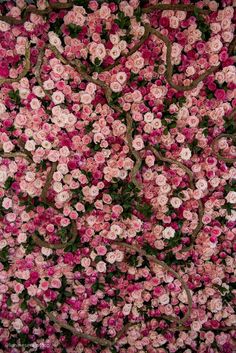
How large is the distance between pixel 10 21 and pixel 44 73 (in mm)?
308

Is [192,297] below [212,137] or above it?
below

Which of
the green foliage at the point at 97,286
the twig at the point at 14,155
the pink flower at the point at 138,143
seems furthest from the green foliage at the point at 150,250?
the twig at the point at 14,155

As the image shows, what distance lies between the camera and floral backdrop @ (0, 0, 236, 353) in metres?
2.17

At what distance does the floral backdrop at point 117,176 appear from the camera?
2170mm

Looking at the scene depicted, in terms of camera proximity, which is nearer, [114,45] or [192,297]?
[114,45]

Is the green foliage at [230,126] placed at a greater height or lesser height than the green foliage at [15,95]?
greater

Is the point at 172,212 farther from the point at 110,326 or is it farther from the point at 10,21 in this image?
the point at 10,21

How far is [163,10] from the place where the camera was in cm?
215

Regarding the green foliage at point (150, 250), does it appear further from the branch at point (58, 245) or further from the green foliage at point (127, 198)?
the branch at point (58, 245)

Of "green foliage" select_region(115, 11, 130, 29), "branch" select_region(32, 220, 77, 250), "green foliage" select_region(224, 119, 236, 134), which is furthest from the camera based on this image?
"branch" select_region(32, 220, 77, 250)

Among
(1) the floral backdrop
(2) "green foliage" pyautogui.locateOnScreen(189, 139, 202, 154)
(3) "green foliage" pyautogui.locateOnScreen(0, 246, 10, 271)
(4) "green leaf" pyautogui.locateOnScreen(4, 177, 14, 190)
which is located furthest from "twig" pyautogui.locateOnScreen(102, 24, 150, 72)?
(3) "green foliage" pyautogui.locateOnScreen(0, 246, 10, 271)

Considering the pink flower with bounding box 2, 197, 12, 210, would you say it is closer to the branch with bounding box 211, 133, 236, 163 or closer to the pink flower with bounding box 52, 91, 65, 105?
the pink flower with bounding box 52, 91, 65, 105

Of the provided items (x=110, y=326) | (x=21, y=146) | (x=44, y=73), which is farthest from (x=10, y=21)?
(x=110, y=326)

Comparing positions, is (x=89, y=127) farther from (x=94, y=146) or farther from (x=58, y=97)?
(x=58, y=97)
